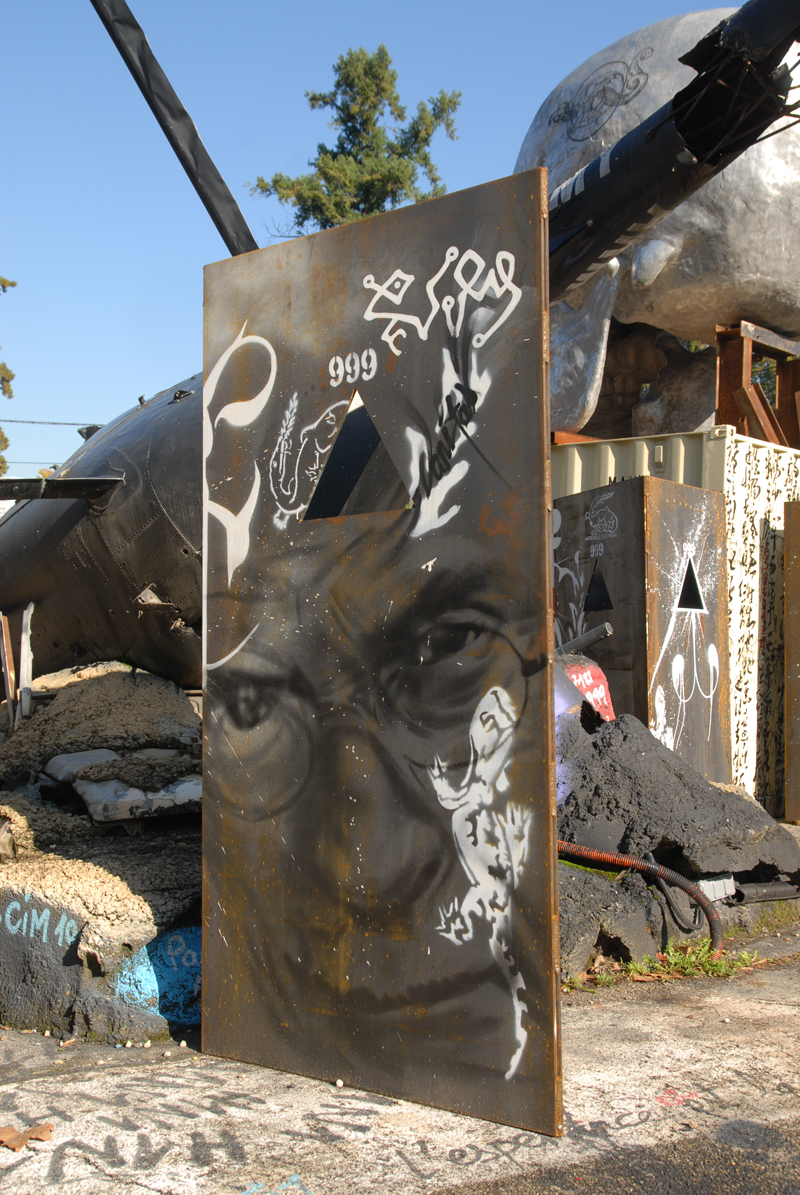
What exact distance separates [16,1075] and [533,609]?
87.6 inches

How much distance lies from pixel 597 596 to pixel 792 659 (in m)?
2.03

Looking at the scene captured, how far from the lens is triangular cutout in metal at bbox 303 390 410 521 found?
2898mm

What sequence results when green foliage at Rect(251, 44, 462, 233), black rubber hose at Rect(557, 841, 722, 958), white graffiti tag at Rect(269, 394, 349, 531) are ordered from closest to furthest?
white graffiti tag at Rect(269, 394, 349, 531) < black rubber hose at Rect(557, 841, 722, 958) < green foliage at Rect(251, 44, 462, 233)

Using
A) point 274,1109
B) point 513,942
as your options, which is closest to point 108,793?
point 274,1109

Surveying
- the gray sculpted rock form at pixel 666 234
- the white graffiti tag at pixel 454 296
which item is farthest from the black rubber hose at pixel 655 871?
the gray sculpted rock form at pixel 666 234

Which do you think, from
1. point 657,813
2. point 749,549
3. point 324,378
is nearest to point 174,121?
point 324,378

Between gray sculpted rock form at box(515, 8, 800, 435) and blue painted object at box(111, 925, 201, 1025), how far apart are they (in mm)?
9066

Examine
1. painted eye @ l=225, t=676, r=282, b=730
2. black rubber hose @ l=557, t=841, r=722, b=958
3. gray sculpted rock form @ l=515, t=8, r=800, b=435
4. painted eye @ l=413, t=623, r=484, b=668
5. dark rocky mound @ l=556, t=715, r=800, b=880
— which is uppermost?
gray sculpted rock form @ l=515, t=8, r=800, b=435

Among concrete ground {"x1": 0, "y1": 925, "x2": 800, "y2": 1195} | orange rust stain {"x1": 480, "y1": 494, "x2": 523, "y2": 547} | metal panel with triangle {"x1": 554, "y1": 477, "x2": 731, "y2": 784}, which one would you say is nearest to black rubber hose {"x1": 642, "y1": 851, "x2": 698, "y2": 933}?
concrete ground {"x1": 0, "y1": 925, "x2": 800, "y2": 1195}

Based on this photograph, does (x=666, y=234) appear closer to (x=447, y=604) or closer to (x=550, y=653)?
(x=447, y=604)

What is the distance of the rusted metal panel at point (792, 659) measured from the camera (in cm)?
707

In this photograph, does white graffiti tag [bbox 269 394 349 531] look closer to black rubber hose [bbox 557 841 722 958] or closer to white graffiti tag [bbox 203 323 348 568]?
white graffiti tag [bbox 203 323 348 568]

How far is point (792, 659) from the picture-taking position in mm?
7172

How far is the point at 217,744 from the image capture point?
317 centimetres
